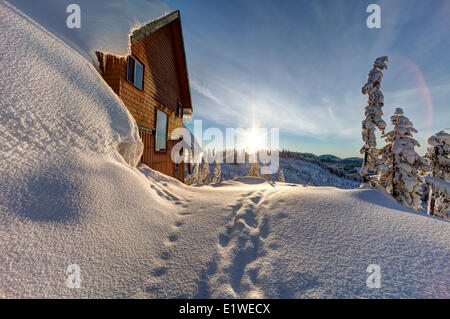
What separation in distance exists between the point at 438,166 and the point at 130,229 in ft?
57.7

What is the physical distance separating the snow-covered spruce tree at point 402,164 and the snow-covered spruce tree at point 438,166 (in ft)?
3.23

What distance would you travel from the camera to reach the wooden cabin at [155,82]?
20.4ft

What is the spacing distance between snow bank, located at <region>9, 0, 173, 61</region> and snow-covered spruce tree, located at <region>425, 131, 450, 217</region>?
17.1 metres

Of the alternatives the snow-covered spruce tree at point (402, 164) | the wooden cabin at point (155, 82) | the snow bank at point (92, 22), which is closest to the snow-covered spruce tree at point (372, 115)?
the snow-covered spruce tree at point (402, 164)

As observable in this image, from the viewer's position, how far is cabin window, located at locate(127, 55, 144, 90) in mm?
6742

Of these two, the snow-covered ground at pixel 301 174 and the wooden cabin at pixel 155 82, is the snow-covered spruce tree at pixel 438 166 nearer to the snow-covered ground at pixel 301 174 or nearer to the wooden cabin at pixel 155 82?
the wooden cabin at pixel 155 82

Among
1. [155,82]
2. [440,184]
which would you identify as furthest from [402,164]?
[155,82]

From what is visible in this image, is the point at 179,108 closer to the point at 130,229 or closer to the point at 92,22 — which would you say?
the point at 92,22

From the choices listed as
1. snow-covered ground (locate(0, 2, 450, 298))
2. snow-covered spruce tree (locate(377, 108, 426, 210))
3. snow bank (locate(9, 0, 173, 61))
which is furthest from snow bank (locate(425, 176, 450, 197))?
snow bank (locate(9, 0, 173, 61))

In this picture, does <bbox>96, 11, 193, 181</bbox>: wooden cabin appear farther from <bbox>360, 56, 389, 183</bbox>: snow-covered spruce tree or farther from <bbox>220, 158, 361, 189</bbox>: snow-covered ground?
<bbox>220, 158, 361, 189</bbox>: snow-covered ground

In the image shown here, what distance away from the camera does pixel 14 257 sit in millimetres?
1604

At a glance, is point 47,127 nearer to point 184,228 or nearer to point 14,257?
point 14,257

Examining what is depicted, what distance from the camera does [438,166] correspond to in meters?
10.9
